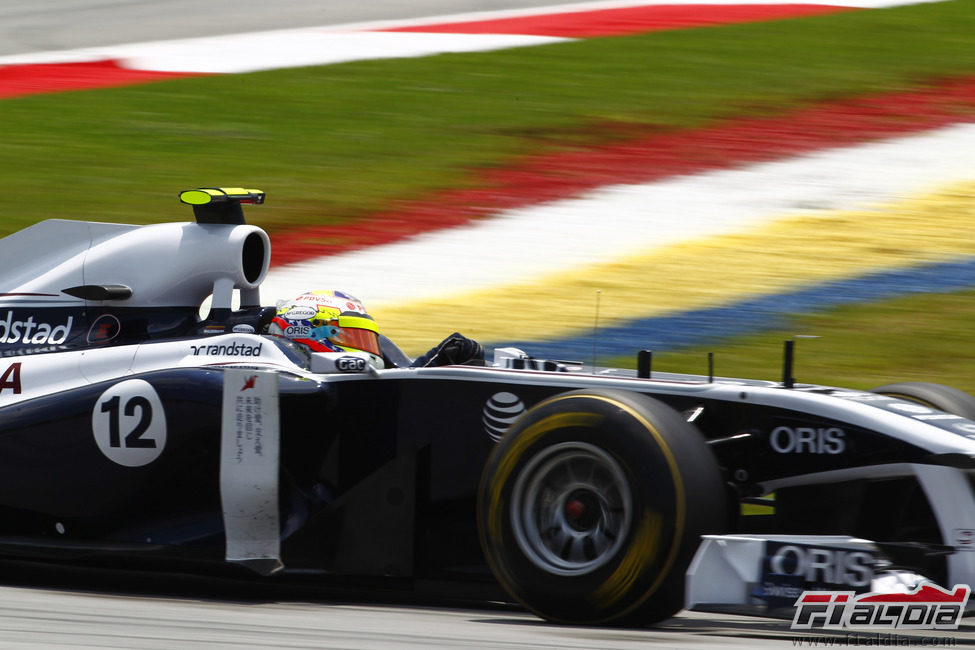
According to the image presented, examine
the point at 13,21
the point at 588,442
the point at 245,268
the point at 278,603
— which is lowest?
the point at 278,603

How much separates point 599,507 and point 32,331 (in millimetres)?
2678

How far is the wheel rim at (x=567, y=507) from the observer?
448 cm

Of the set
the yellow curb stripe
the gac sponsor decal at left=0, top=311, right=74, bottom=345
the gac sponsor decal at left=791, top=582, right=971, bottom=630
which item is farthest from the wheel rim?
the yellow curb stripe

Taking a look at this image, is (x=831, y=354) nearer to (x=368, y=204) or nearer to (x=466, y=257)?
(x=466, y=257)

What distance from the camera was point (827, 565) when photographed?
425cm

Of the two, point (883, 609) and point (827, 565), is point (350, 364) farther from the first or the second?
point (883, 609)

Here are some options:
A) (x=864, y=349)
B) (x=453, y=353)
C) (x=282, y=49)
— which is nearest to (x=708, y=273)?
(x=864, y=349)

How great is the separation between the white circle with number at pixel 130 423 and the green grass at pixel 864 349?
362 centimetres

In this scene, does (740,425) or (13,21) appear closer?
(740,425)

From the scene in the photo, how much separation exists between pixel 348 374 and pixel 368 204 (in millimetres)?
6498

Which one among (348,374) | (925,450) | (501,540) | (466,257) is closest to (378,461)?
(348,374)

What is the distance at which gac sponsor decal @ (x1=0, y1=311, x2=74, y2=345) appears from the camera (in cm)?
592

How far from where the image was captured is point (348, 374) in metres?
5.25

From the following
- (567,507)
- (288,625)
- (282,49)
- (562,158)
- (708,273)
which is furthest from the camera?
(282,49)
